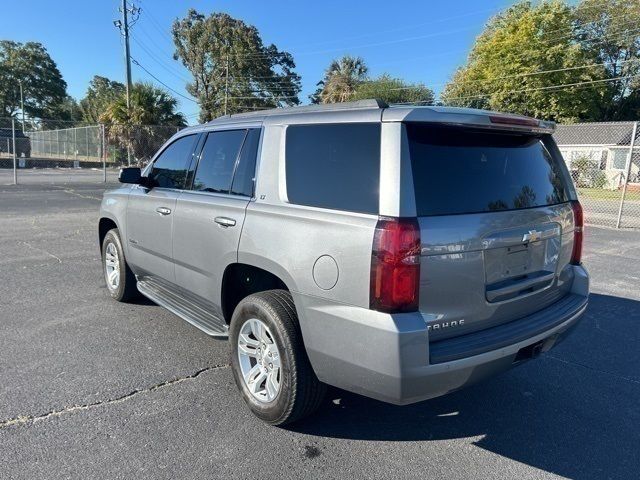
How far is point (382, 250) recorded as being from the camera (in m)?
2.31

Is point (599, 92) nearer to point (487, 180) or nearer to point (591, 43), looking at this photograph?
point (591, 43)

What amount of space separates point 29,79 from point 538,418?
250 feet

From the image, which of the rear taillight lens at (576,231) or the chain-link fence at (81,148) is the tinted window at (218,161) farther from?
the chain-link fence at (81,148)

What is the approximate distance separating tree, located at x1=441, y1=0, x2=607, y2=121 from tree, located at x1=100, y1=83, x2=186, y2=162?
86.9 feet

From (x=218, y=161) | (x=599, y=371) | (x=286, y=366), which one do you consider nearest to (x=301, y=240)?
(x=286, y=366)

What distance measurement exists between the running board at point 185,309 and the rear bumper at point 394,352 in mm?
1079

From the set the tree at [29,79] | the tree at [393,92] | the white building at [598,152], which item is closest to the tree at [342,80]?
the tree at [393,92]

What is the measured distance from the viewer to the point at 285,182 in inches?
116

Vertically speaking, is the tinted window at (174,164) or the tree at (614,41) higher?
the tree at (614,41)

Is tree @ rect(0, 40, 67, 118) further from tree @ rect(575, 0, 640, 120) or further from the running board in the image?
the running board

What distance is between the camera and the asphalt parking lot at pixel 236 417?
262 cm

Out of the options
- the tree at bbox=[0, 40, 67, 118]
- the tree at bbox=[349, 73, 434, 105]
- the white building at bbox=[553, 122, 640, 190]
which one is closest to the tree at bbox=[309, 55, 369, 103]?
the tree at bbox=[349, 73, 434, 105]

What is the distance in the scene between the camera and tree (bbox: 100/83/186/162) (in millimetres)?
27031

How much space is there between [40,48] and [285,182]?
3001 inches
